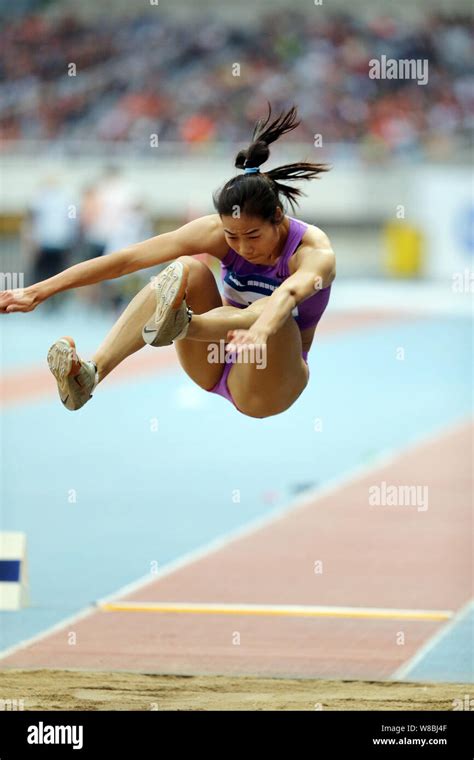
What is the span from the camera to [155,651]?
22.1 ft

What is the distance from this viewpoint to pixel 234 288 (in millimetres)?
5852

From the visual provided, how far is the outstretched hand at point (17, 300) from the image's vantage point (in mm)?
5410

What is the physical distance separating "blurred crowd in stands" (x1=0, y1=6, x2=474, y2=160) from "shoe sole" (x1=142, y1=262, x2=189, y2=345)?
19999 mm

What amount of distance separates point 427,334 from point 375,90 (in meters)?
7.98

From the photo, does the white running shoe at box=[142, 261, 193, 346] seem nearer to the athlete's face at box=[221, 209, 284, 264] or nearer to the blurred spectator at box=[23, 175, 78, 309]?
the athlete's face at box=[221, 209, 284, 264]

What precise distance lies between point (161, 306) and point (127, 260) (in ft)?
1.33

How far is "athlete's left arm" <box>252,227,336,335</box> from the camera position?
4.79 m

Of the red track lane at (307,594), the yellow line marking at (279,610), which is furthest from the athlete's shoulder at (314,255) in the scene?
the yellow line marking at (279,610)

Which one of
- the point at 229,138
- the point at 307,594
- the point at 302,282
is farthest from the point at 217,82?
the point at 302,282

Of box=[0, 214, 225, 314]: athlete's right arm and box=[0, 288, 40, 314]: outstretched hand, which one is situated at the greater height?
box=[0, 214, 225, 314]: athlete's right arm

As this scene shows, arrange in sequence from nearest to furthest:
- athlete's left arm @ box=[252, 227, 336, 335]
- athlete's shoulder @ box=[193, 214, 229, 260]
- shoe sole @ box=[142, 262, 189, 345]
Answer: athlete's left arm @ box=[252, 227, 336, 335], shoe sole @ box=[142, 262, 189, 345], athlete's shoulder @ box=[193, 214, 229, 260]

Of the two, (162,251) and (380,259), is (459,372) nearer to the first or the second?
(380,259)

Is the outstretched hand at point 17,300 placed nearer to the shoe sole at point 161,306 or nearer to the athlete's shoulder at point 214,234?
the shoe sole at point 161,306

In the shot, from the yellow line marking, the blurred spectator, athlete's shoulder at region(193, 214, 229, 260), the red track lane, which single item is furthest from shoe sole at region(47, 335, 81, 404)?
the blurred spectator
